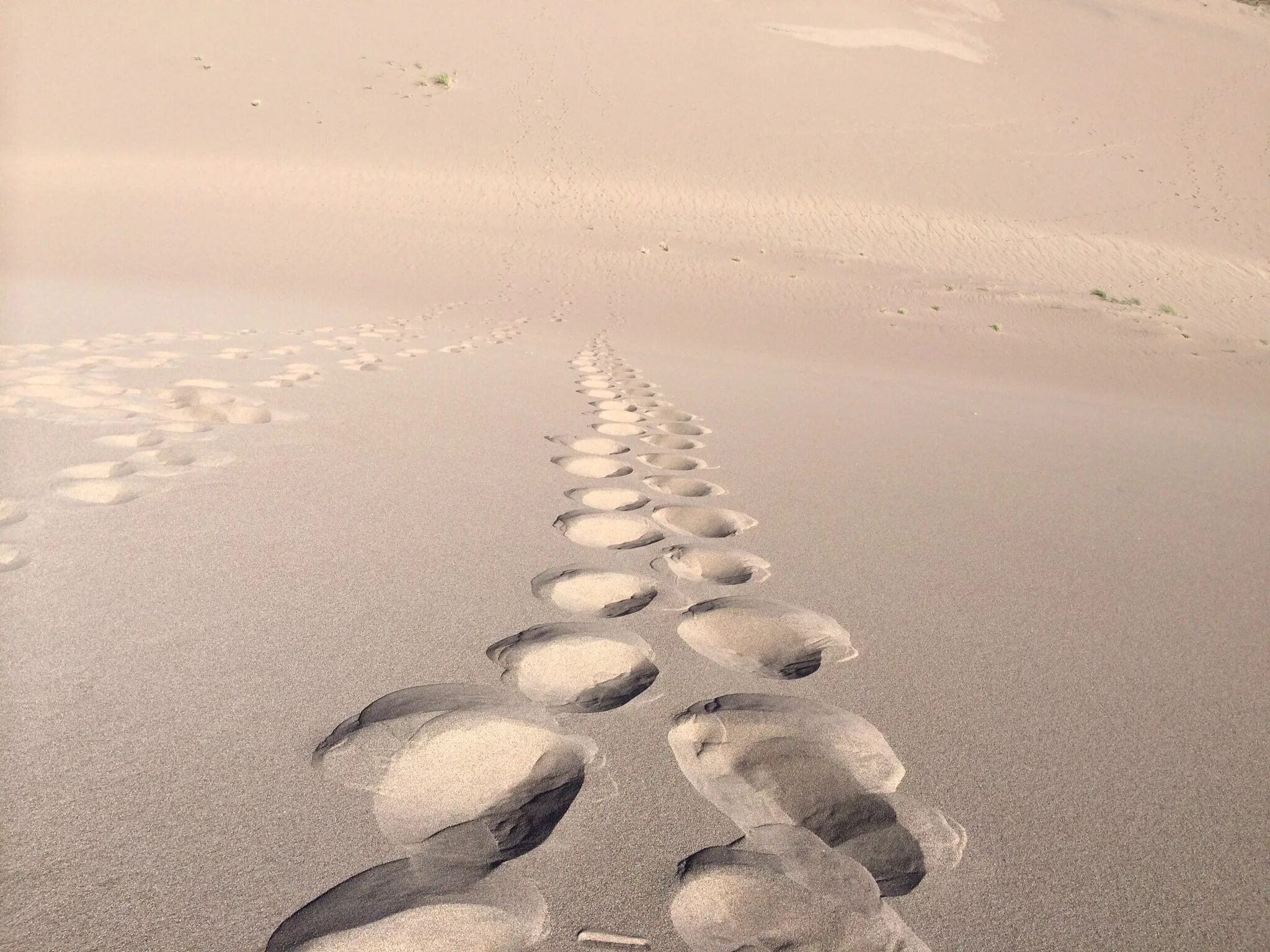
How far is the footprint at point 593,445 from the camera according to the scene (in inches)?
93.8

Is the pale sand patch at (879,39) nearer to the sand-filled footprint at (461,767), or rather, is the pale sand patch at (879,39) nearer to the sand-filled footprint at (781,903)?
the sand-filled footprint at (461,767)

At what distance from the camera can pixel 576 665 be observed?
3.87 feet

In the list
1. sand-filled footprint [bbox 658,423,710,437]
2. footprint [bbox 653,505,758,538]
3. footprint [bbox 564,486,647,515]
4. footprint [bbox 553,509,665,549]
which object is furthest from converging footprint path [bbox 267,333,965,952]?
sand-filled footprint [bbox 658,423,710,437]

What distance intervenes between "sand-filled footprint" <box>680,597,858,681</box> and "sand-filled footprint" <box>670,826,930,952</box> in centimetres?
38

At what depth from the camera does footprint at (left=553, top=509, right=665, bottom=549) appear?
5.49 ft

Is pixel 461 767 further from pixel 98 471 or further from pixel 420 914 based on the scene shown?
pixel 98 471

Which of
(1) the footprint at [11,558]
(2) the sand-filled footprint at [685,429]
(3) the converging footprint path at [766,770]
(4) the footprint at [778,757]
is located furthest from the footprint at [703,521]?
(1) the footprint at [11,558]

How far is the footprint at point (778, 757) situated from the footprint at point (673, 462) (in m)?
1.20

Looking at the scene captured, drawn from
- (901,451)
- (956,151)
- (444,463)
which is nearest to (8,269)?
(444,463)

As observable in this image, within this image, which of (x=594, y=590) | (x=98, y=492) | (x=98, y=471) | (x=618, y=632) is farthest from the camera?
(x=98, y=471)

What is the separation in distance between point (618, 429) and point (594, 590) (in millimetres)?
1312

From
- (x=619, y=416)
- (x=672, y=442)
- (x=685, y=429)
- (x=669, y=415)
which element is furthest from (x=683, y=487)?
(x=669, y=415)

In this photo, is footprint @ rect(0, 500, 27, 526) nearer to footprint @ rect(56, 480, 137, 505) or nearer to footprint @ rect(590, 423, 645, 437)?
footprint @ rect(56, 480, 137, 505)

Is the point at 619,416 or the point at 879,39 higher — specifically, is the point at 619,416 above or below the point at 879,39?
below
